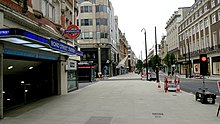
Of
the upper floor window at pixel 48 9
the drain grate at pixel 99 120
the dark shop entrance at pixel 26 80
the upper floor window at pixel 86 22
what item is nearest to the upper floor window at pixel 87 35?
the upper floor window at pixel 86 22

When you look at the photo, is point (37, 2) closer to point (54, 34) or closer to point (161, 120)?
point (54, 34)

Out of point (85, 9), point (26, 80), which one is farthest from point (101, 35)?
point (26, 80)

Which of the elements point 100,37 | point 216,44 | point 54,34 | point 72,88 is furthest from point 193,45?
point 54,34

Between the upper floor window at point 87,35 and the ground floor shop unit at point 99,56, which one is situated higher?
the upper floor window at point 87,35

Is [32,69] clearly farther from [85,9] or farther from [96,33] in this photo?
[85,9]

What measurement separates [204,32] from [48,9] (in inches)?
1691

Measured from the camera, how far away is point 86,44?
173ft

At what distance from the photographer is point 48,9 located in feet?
52.2

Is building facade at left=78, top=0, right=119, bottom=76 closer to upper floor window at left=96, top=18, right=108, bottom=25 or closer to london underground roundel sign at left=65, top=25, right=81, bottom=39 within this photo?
upper floor window at left=96, top=18, right=108, bottom=25

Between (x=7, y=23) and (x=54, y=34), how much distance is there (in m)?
5.70

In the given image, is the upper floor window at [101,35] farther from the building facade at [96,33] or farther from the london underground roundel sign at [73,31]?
the london underground roundel sign at [73,31]

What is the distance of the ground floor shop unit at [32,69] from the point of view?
359 inches

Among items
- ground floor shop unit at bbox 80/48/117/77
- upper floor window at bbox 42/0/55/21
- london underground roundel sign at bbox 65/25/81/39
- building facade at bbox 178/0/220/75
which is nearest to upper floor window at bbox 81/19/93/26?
ground floor shop unit at bbox 80/48/117/77

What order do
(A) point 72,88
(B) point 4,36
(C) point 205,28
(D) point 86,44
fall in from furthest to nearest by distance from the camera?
(D) point 86,44
(C) point 205,28
(A) point 72,88
(B) point 4,36
